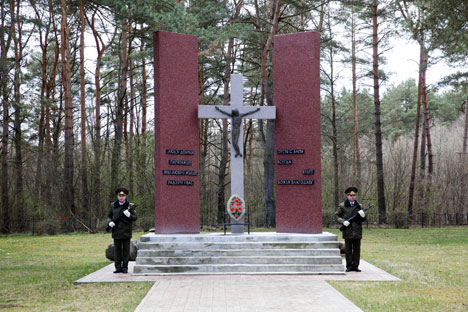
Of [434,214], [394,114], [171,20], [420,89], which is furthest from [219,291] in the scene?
[394,114]

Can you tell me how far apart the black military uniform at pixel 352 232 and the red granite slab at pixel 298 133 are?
1.37 meters

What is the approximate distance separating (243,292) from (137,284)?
197 cm

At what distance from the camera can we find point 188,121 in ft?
39.3

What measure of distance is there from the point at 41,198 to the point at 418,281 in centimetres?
1966

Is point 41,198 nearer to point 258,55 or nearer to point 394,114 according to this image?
point 258,55

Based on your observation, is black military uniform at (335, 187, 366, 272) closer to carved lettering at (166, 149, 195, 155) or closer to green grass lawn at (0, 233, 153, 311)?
carved lettering at (166, 149, 195, 155)

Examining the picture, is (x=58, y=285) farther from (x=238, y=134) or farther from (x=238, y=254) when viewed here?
(x=238, y=134)

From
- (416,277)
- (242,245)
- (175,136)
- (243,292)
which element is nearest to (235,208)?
(242,245)

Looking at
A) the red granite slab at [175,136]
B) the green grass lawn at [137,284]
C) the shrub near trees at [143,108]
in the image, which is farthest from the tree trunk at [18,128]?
the red granite slab at [175,136]

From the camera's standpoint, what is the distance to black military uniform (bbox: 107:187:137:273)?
10219mm

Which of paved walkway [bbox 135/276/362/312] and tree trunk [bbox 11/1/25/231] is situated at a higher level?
tree trunk [bbox 11/1/25/231]

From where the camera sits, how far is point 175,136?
39.0 ft

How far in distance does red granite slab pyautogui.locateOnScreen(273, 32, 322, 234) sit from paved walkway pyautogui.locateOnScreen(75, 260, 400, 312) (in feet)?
6.49

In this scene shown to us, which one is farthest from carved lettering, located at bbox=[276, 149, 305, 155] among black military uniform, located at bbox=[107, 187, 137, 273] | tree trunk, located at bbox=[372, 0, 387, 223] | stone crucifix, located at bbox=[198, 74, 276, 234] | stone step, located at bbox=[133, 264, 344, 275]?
tree trunk, located at bbox=[372, 0, 387, 223]
